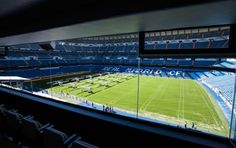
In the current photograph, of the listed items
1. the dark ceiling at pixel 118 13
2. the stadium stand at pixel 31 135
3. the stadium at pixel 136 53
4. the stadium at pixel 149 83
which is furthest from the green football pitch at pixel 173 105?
the dark ceiling at pixel 118 13

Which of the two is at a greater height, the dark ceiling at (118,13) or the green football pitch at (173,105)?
the dark ceiling at (118,13)

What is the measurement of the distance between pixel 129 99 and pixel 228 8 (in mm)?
10574

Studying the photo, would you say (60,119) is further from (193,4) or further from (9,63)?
(9,63)

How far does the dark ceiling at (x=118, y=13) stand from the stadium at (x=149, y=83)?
16.4 inches

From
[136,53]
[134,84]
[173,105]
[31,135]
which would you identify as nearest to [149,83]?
[134,84]

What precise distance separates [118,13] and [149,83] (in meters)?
16.1

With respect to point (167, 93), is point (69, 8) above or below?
above

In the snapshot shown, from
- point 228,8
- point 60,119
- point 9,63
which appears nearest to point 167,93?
point 60,119

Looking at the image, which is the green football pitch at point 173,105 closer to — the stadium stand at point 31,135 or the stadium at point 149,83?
the stadium at point 149,83

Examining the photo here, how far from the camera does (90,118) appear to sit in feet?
6.71

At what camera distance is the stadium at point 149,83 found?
2439 mm

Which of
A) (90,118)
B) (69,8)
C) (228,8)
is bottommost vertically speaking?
(90,118)

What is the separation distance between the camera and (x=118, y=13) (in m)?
1.37

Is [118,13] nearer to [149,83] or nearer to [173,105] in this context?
[173,105]
